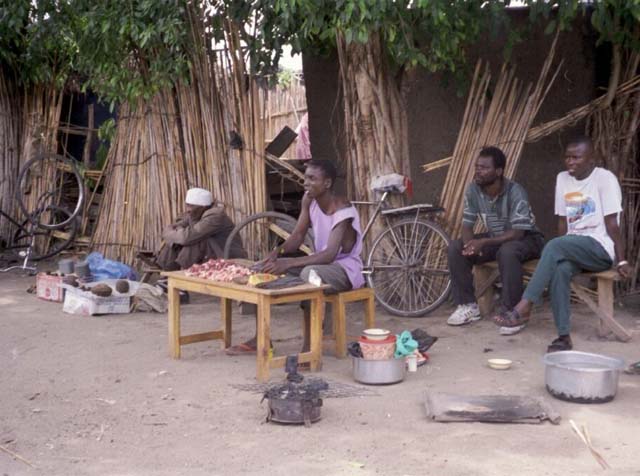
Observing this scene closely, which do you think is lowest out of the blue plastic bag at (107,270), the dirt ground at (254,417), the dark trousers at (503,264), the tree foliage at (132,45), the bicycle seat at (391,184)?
the dirt ground at (254,417)

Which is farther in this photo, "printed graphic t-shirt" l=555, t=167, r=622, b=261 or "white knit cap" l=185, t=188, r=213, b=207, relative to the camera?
"white knit cap" l=185, t=188, r=213, b=207

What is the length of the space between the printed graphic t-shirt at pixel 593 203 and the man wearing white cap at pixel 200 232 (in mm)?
2669

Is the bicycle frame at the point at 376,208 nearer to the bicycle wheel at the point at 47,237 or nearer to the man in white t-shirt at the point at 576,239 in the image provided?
the man in white t-shirt at the point at 576,239

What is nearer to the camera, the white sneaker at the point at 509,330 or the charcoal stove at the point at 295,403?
the charcoal stove at the point at 295,403

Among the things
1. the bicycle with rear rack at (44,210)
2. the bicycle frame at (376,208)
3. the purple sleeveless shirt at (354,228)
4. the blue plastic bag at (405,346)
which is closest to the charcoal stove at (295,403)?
the blue plastic bag at (405,346)

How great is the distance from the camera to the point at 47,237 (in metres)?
9.89

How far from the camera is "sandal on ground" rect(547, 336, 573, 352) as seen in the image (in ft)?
17.6

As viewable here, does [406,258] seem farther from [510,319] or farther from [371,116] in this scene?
[510,319]

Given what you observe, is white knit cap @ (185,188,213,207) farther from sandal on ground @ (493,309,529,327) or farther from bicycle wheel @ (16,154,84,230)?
bicycle wheel @ (16,154,84,230)

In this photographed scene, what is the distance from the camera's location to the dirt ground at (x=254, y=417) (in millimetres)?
3631

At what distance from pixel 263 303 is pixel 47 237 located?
5847mm

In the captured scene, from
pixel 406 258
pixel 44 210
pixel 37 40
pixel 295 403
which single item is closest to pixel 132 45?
pixel 37 40

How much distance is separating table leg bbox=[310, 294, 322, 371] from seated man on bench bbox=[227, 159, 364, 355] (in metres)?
0.20

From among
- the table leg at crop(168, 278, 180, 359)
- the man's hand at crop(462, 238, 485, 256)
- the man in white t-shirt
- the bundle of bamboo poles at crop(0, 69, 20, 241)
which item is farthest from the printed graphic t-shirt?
the bundle of bamboo poles at crop(0, 69, 20, 241)
